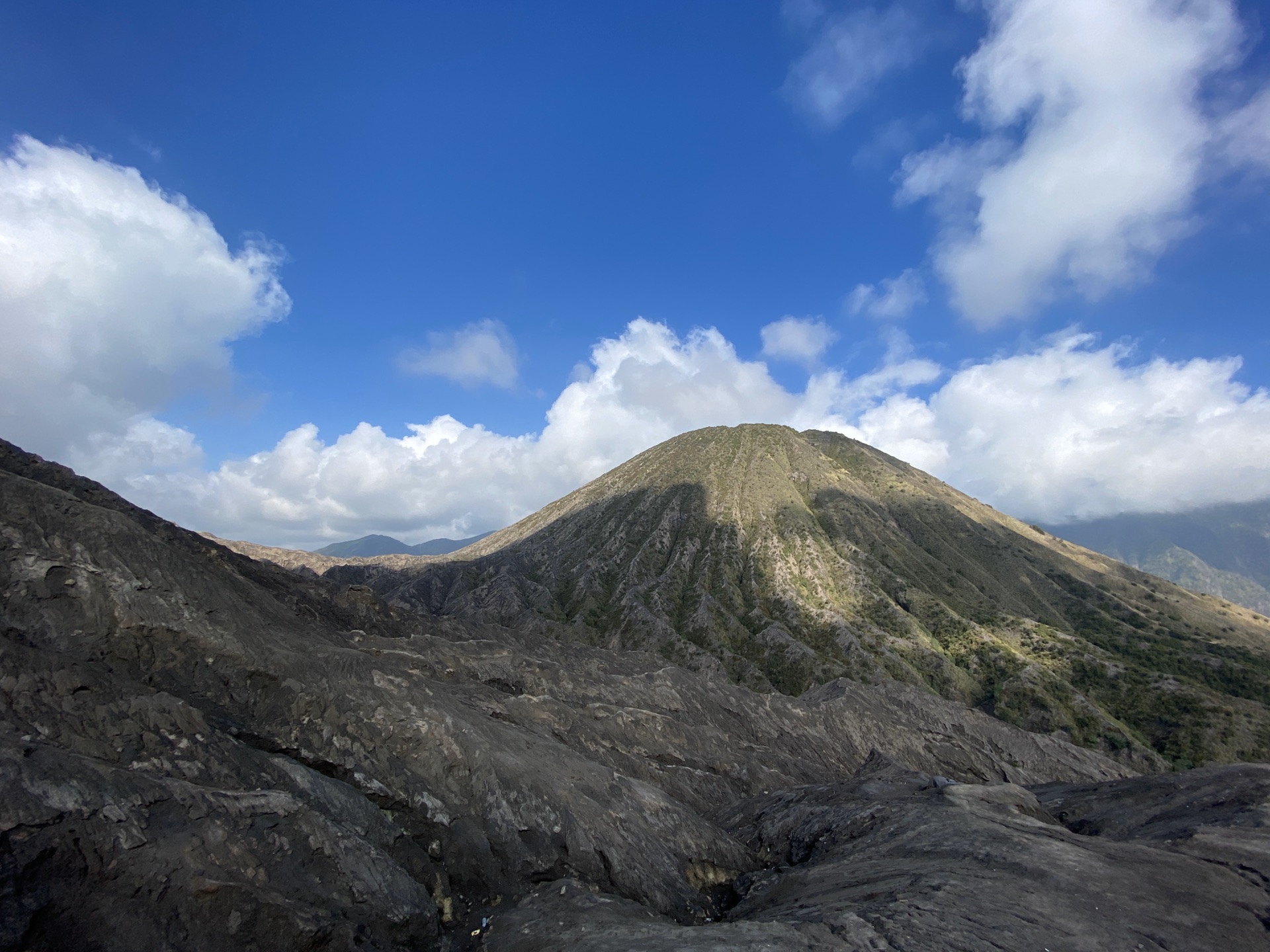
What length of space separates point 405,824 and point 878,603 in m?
127

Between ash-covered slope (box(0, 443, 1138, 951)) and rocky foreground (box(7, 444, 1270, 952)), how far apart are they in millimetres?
78

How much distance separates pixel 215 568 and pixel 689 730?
35807 mm

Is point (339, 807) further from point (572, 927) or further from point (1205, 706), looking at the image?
point (1205, 706)

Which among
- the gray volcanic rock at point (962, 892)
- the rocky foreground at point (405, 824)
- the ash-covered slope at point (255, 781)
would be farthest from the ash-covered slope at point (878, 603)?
the ash-covered slope at point (255, 781)

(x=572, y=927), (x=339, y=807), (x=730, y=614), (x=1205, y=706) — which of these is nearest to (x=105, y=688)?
(x=339, y=807)

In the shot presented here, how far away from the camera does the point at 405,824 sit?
70.5 ft

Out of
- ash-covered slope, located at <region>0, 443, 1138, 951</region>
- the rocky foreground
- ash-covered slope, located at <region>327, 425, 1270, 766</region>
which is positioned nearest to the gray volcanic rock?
the rocky foreground

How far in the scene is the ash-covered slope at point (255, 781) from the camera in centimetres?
1320

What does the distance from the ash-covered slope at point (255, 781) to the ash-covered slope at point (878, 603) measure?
84261mm

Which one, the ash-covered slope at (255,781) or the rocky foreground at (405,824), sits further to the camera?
the rocky foreground at (405,824)

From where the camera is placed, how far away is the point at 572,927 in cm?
1783

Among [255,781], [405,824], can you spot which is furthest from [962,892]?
[255,781]

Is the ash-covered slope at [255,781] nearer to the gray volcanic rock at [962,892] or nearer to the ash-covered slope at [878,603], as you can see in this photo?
the gray volcanic rock at [962,892]

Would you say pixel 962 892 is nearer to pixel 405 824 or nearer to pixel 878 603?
pixel 405 824
